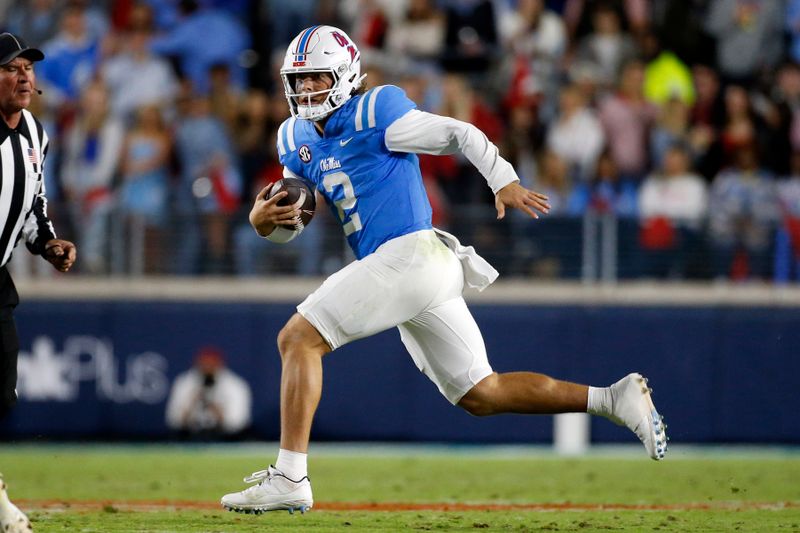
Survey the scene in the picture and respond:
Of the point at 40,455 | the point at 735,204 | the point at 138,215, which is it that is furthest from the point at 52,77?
the point at 735,204

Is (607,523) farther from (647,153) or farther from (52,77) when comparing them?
(52,77)

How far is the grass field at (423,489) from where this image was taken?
623 centimetres

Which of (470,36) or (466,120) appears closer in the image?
(466,120)

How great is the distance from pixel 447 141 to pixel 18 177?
1819 millimetres

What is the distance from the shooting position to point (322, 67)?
19.8 ft

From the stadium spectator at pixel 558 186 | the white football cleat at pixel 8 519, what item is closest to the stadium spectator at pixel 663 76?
the stadium spectator at pixel 558 186

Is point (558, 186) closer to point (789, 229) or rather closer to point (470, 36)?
point (789, 229)

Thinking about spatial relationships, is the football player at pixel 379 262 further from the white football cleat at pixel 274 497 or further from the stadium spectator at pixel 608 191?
the stadium spectator at pixel 608 191

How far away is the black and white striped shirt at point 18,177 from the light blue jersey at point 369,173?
119 centimetres

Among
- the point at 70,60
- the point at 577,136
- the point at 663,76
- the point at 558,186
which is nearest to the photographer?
the point at 558,186

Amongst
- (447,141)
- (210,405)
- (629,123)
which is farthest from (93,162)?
(447,141)

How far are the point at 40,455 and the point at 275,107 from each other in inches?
146

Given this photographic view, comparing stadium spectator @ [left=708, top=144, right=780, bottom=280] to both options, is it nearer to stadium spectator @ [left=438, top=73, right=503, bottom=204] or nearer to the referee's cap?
stadium spectator @ [left=438, top=73, right=503, bottom=204]

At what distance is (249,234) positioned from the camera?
11484 millimetres
